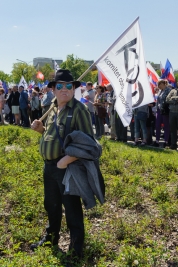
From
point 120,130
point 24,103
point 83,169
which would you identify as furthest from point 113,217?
point 24,103

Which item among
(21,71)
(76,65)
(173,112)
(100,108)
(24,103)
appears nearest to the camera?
(173,112)

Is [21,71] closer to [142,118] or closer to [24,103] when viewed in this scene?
[24,103]

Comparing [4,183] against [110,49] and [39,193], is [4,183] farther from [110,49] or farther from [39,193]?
[110,49]

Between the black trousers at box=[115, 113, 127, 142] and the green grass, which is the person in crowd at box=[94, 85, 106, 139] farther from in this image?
the green grass

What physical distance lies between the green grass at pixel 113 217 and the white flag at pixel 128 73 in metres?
1.28

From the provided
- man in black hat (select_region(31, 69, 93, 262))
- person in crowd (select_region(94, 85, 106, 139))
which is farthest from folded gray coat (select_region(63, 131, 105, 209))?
person in crowd (select_region(94, 85, 106, 139))

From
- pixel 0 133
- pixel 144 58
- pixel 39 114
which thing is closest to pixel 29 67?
pixel 39 114

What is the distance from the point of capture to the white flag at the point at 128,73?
20.5 ft

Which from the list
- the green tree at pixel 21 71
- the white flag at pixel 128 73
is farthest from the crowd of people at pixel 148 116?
the green tree at pixel 21 71

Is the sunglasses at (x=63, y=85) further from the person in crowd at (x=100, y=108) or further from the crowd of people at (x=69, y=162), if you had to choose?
the person in crowd at (x=100, y=108)

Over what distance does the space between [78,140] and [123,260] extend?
1393mm

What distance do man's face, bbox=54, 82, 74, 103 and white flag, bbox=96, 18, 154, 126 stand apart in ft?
8.19

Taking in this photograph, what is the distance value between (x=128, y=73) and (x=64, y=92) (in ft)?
10.1

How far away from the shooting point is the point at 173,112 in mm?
9891
